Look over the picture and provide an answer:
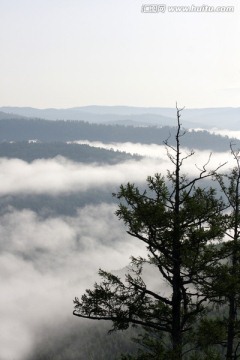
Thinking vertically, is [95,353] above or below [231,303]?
below

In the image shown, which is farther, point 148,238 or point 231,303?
point 231,303

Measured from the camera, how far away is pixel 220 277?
45.8 feet

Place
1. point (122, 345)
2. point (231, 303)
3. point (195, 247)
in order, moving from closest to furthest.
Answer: point (195, 247) → point (231, 303) → point (122, 345)

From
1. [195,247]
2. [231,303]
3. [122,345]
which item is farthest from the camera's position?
[122,345]

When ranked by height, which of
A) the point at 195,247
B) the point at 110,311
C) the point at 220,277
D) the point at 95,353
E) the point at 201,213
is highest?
the point at 201,213

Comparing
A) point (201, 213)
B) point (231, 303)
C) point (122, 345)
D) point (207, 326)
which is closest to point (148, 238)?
point (201, 213)

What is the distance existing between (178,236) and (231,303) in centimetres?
690

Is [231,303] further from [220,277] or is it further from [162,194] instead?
[162,194]

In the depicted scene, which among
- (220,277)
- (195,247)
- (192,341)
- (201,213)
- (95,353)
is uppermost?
A: (201,213)

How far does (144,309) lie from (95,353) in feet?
586

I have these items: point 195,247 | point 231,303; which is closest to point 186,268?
point 195,247

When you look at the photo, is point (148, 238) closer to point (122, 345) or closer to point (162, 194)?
point (162, 194)

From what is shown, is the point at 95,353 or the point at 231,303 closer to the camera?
the point at 231,303

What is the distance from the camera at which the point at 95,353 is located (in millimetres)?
180000
